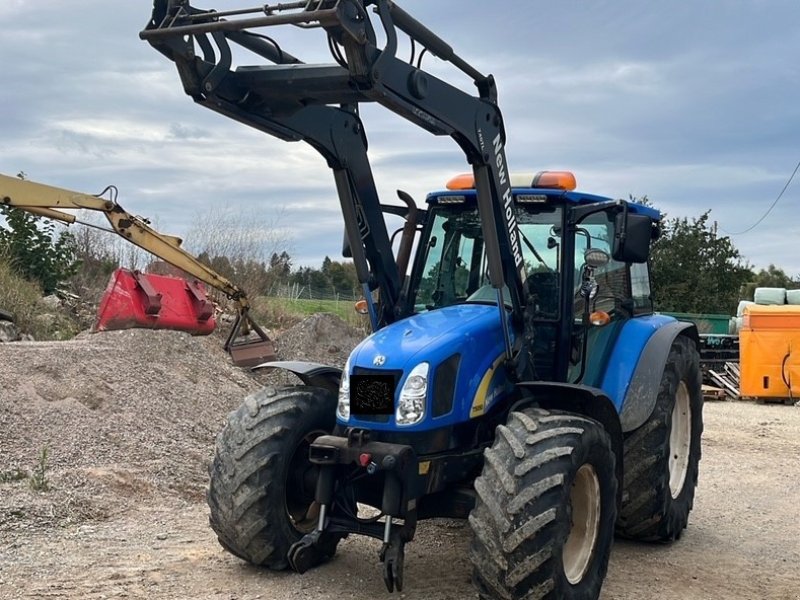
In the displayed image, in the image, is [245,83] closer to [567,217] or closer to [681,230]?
[567,217]

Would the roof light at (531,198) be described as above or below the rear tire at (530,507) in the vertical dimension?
above

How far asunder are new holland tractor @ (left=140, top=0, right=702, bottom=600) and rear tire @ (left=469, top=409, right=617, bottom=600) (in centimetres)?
1

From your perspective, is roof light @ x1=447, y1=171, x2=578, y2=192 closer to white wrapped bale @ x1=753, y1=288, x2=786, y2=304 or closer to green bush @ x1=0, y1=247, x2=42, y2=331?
green bush @ x1=0, y1=247, x2=42, y2=331

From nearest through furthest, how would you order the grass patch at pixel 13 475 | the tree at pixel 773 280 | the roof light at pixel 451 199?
the roof light at pixel 451 199, the grass patch at pixel 13 475, the tree at pixel 773 280

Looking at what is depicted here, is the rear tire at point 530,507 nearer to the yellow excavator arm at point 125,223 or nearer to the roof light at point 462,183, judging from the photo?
the roof light at point 462,183

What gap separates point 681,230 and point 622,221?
31.0 metres

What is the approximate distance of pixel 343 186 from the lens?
5.30 m

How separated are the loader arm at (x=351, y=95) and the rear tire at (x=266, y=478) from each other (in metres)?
0.94

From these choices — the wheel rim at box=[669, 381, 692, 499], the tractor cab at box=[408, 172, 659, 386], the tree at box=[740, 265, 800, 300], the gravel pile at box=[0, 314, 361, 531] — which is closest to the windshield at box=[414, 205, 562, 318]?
the tractor cab at box=[408, 172, 659, 386]

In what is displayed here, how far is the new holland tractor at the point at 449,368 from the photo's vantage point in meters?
4.20

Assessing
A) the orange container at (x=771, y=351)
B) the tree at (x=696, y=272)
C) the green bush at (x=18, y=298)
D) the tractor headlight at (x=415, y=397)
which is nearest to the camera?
the tractor headlight at (x=415, y=397)

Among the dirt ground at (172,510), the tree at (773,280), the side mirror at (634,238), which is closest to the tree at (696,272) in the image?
the tree at (773,280)

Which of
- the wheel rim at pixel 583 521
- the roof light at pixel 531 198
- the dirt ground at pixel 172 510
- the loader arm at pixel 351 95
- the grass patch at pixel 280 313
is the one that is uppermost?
the loader arm at pixel 351 95

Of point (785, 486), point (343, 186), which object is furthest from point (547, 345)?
point (785, 486)
